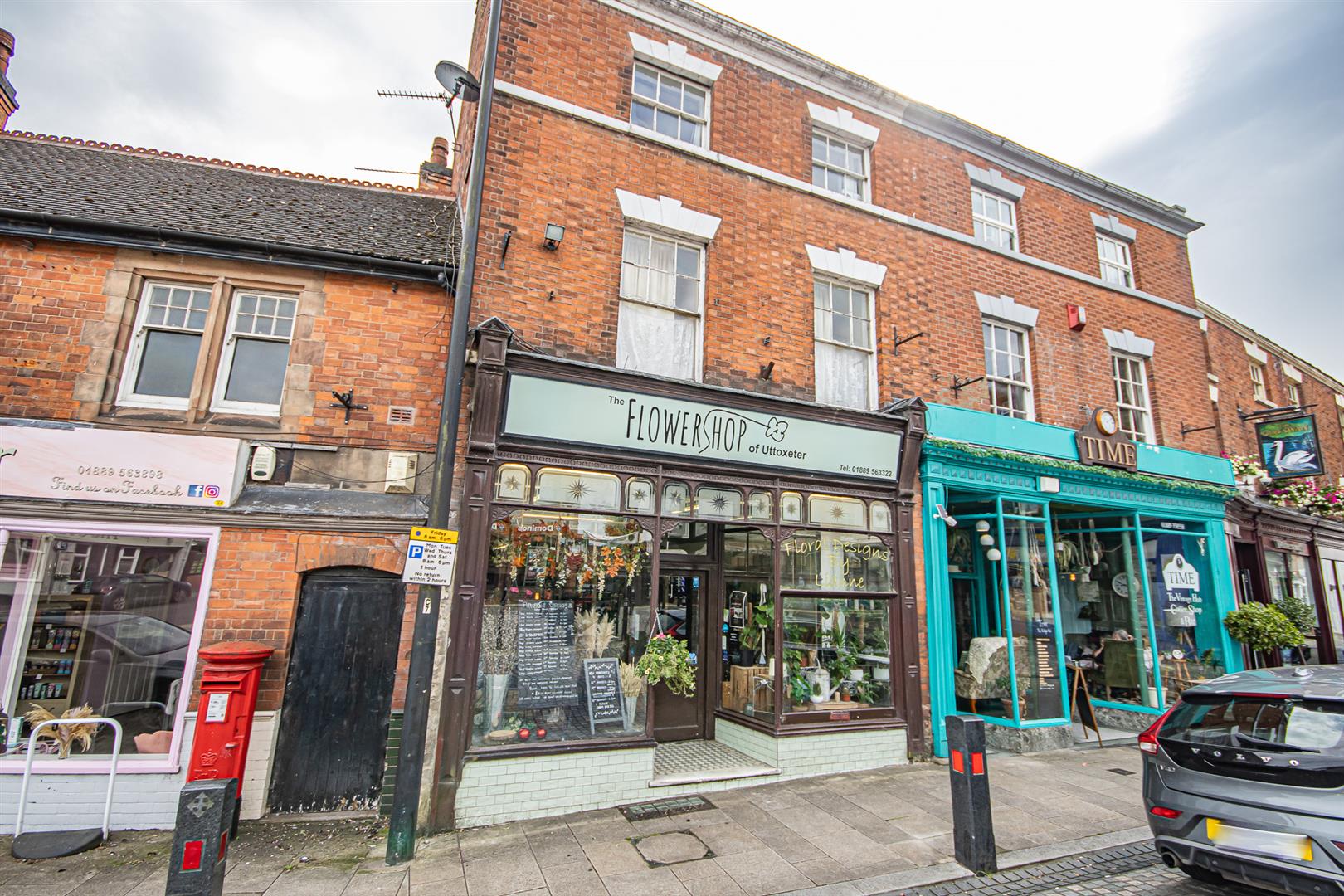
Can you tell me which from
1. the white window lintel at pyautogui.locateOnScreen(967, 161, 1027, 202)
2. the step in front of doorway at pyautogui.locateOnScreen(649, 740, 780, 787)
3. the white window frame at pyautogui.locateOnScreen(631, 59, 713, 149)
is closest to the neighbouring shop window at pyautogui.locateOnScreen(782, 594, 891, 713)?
the step in front of doorway at pyautogui.locateOnScreen(649, 740, 780, 787)

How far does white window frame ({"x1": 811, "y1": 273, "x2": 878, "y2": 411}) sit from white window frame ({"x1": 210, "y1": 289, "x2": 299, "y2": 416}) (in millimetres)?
6590

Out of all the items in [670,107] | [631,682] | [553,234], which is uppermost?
[670,107]

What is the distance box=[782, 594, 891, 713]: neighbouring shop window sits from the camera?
7902 mm

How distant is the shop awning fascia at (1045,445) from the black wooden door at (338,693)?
755 centimetres

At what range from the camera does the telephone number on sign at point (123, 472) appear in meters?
6.11

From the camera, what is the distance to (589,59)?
8.11m

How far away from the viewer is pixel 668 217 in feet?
26.7

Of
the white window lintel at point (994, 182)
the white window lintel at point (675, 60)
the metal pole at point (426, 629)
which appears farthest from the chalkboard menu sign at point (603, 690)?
the white window lintel at point (994, 182)

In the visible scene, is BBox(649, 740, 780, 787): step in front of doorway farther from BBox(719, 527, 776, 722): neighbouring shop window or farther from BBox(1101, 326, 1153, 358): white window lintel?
BBox(1101, 326, 1153, 358): white window lintel

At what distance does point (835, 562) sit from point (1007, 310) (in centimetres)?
564

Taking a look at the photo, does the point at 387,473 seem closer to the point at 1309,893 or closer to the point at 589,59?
the point at 589,59

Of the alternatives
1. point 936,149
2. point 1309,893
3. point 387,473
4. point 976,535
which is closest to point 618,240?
point 387,473

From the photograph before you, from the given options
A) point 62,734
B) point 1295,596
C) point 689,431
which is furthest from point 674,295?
point 1295,596

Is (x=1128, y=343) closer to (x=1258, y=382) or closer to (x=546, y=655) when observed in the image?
(x=1258, y=382)
